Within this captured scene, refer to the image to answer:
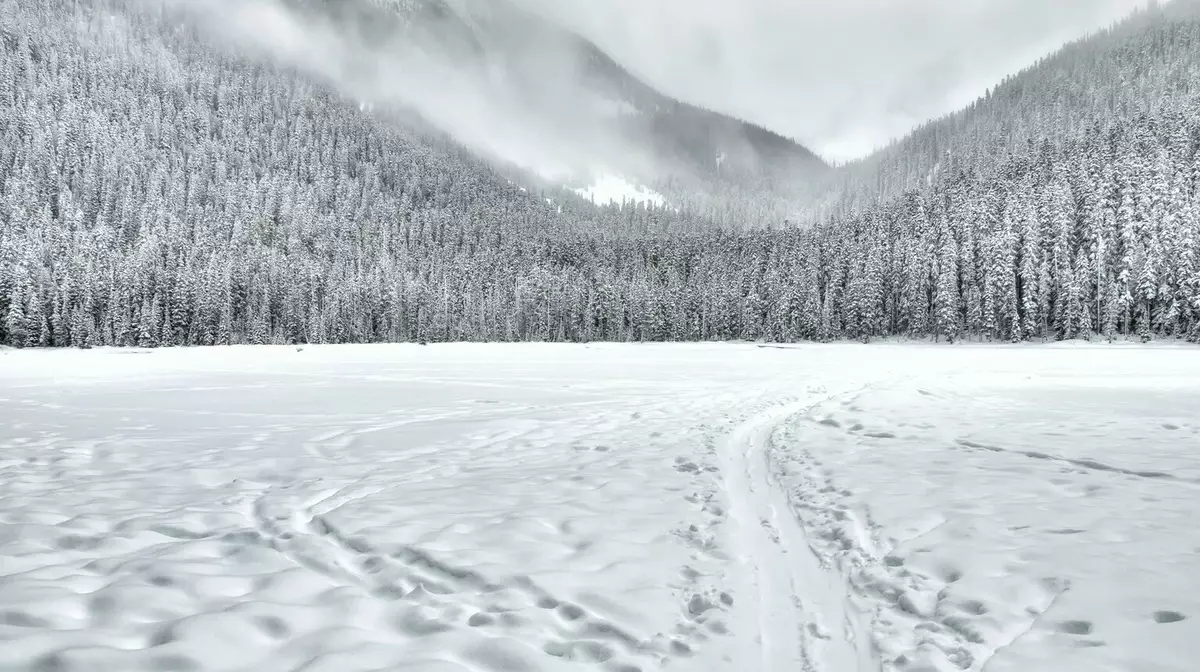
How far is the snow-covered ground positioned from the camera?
3535 mm

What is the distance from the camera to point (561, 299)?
120312 millimetres

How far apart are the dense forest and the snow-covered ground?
233ft

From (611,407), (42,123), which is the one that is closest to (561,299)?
(611,407)

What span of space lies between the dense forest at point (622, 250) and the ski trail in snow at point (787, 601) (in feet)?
244

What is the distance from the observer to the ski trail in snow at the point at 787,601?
366 centimetres

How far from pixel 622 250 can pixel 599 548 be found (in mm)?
151577

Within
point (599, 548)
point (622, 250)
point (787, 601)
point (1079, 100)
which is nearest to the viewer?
point (787, 601)

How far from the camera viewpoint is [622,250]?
15438cm

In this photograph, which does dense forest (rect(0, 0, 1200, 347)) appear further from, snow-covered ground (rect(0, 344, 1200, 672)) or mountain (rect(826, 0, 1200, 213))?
snow-covered ground (rect(0, 344, 1200, 672))

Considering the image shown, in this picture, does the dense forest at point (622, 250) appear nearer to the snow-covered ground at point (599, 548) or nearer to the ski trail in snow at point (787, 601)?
the snow-covered ground at point (599, 548)

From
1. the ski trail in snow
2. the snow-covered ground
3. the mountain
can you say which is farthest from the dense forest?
the ski trail in snow

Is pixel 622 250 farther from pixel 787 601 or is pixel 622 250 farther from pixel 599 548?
pixel 787 601

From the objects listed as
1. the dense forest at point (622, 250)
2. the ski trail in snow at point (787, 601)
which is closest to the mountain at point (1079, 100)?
the dense forest at point (622, 250)

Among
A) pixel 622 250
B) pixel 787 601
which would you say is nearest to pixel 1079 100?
pixel 622 250
